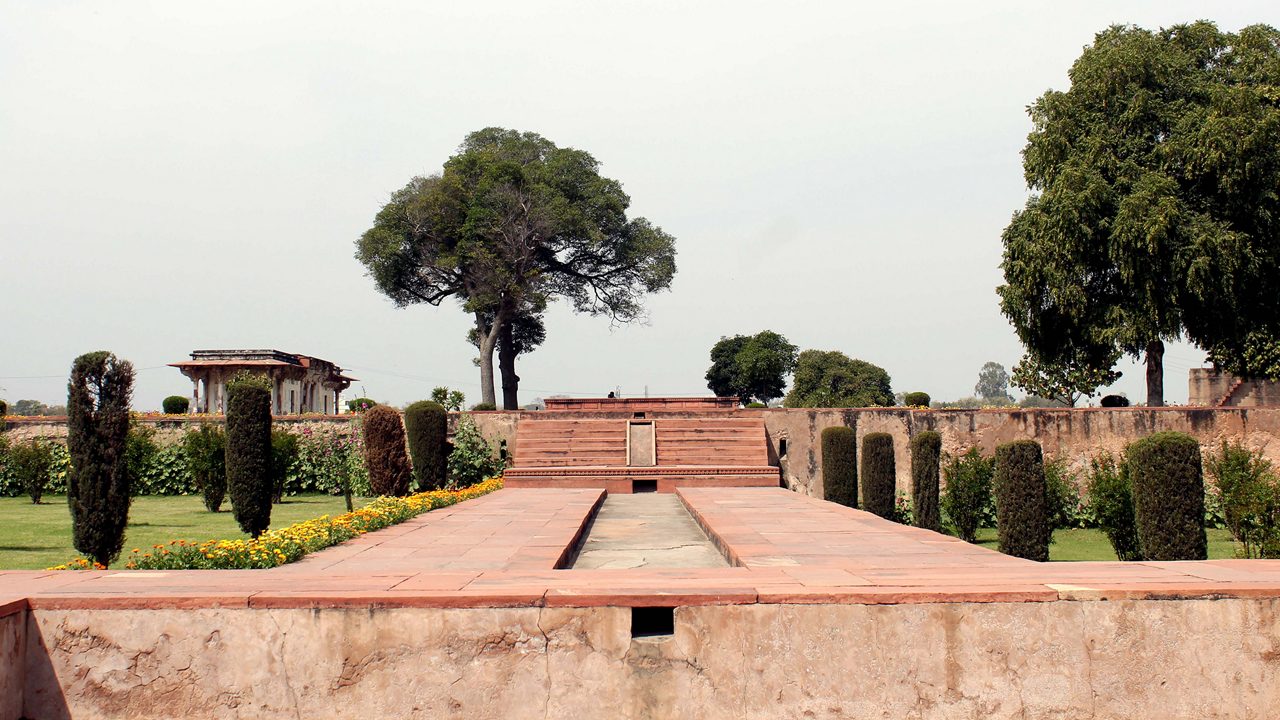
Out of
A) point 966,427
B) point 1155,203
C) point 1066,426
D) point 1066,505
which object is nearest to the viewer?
point 1066,505

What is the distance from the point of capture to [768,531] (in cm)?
773

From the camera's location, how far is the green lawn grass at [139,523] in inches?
342

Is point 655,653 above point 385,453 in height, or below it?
below

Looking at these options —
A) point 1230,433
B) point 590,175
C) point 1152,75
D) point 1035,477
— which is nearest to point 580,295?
point 590,175

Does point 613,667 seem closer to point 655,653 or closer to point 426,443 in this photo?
point 655,653

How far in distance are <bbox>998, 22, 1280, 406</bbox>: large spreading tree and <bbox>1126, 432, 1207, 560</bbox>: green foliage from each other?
11583 mm

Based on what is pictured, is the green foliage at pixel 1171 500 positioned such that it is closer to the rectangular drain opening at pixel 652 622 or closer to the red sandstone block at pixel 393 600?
the rectangular drain opening at pixel 652 622

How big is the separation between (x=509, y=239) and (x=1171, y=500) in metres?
25.4

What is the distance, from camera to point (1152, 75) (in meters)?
18.5

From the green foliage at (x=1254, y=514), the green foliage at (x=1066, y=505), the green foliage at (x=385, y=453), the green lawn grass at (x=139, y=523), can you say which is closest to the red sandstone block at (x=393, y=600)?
the green lawn grass at (x=139, y=523)

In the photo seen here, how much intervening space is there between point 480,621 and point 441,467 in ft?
31.9

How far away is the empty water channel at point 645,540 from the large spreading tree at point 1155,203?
10.7 metres

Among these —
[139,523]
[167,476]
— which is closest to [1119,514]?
[139,523]

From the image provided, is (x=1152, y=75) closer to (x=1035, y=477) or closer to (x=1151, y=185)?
(x=1151, y=185)
